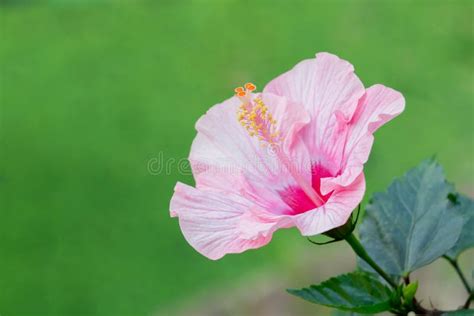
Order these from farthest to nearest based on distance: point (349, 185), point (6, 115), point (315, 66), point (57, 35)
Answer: point (57, 35)
point (6, 115)
point (315, 66)
point (349, 185)

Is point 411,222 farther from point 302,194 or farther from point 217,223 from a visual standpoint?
point 217,223

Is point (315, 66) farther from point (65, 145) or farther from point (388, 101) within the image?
point (65, 145)

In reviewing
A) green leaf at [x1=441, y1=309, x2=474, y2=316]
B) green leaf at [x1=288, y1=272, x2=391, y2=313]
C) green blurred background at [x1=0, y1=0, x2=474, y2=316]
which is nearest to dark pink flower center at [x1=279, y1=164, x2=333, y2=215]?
green leaf at [x1=288, y1=272, x2=391, y2=313]

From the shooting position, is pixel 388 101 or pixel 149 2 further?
pixel 149 2

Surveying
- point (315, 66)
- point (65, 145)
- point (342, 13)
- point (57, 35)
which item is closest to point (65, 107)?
point (65, 145)

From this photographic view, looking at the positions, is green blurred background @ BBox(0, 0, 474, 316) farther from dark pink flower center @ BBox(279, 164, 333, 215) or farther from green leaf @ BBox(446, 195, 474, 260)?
dark pink flower center @ BBox(279, 164, 333, 215)

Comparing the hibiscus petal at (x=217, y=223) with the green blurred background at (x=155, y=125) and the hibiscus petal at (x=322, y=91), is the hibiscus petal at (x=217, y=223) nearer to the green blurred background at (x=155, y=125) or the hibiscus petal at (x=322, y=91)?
the hibiscus petal at (x=322, y=91)
